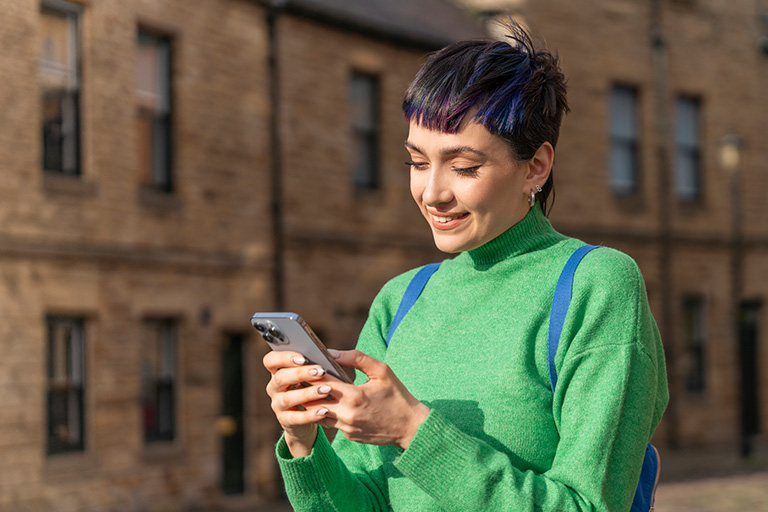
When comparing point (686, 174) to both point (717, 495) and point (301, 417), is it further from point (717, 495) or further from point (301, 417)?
point (301, 417)

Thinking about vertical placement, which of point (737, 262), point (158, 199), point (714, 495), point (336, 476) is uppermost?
point (158, 199)

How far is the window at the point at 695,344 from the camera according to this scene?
21.7 m

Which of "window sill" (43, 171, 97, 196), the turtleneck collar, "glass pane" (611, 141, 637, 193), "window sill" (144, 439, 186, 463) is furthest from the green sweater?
"glass pane" (611, 141, 637, 193)

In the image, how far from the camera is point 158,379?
1338 centimetres

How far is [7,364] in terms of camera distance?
37.0ft

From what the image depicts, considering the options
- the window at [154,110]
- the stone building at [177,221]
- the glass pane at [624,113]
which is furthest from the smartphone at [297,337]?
the glass pane at [624,113]

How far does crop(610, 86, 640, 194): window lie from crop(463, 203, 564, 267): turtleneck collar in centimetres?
1911

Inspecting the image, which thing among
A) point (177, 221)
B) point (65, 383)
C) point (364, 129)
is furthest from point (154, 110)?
point (364, 129)

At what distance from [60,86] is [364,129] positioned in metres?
5.57

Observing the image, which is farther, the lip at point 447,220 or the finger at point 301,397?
the lip at point 447,220

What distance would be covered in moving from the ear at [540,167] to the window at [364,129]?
14200mm

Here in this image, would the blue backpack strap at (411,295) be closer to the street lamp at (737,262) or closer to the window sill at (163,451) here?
the window sill at (163,451)

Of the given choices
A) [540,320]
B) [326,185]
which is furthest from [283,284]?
[540,320]

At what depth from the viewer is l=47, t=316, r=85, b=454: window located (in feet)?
39.2
